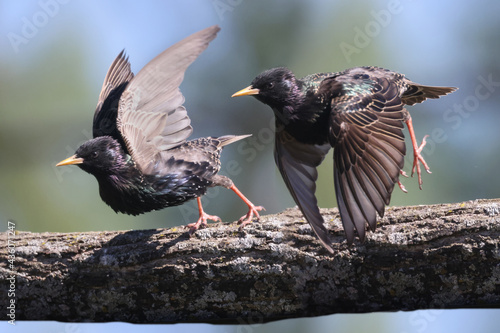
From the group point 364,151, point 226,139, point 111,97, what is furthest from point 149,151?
point 364,151

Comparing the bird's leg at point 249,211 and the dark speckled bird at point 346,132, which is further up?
the dark speckled bird at point 346,132

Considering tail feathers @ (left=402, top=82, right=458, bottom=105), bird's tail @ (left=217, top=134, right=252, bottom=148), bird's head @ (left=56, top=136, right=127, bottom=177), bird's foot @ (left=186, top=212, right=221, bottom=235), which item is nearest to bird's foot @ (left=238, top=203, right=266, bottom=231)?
bird's foot @ (left=186, top=212, right=221, bottom=235)

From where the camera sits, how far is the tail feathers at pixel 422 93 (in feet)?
13.3

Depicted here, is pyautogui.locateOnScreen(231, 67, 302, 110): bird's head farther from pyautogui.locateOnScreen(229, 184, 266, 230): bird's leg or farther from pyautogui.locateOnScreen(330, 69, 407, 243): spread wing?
pyautogui.locateOnScreen(229, 184, 266, 230): bird's leg

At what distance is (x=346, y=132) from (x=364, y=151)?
155mm

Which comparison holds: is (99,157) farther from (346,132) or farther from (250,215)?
(346,132)

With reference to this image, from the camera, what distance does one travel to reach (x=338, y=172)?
3.15 metres

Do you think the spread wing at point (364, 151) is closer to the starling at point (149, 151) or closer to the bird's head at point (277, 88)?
the bird's head at point (277, 88)

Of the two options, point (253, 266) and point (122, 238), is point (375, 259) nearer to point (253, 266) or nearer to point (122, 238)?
point (253, 266)

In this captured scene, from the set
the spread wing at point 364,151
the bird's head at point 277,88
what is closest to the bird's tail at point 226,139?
the bird's head at point 277,88

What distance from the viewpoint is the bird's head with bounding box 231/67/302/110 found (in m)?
3.68

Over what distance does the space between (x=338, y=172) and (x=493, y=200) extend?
87 centimetres

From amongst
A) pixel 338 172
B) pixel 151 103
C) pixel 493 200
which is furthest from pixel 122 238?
pixel 493 200

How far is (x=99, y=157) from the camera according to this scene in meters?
3.70
